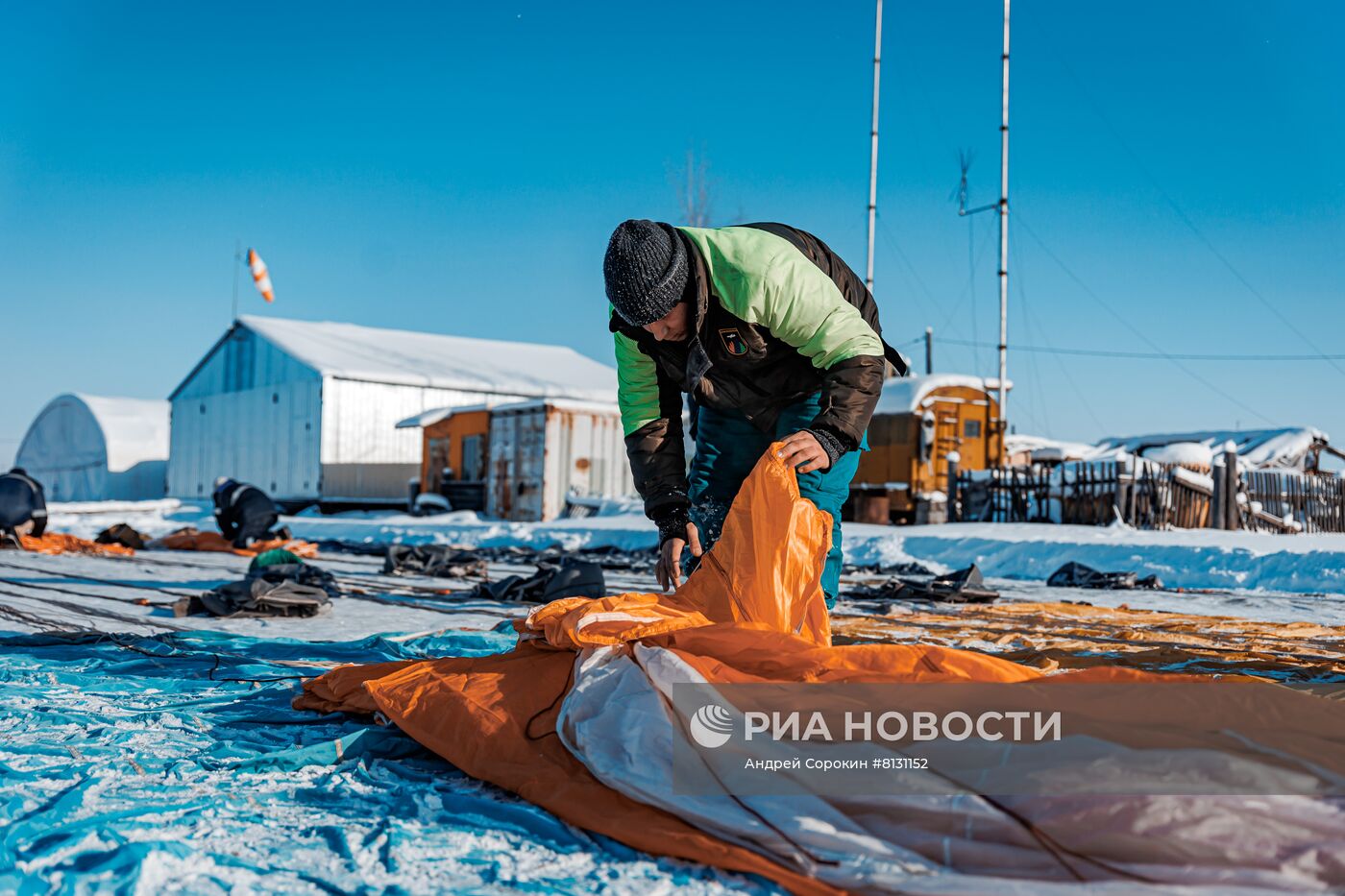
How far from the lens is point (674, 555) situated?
299 cm

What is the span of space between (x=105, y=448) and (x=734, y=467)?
34.5m

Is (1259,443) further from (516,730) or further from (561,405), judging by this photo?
(516,730)

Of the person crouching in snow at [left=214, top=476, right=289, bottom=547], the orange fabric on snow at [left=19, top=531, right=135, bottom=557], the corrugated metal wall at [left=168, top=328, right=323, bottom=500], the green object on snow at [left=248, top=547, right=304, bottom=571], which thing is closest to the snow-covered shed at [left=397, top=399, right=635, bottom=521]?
the corrugated metal wall at [left=168, top=328, right=323, bottom=500]

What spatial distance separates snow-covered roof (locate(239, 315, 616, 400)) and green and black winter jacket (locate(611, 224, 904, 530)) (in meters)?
24.2

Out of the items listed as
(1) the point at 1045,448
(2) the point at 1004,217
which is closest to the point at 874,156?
(2) the point at 1004,217

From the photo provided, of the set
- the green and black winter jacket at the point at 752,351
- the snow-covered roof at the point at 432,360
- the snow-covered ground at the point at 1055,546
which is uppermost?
the snow-covered roof at the point at 432,360

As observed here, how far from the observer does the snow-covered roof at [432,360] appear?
27.2 meters

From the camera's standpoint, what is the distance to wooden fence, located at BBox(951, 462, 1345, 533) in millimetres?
13141

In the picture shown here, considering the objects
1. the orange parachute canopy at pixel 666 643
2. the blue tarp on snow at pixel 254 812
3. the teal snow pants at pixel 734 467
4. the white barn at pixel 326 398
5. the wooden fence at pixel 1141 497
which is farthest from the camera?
the white barn at pixel 326 398

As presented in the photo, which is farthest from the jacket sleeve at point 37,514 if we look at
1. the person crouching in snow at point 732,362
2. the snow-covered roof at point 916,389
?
the snow-covered roof at point 916,389

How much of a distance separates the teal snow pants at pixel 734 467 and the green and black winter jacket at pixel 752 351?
0.21ft

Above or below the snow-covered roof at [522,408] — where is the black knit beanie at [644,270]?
below

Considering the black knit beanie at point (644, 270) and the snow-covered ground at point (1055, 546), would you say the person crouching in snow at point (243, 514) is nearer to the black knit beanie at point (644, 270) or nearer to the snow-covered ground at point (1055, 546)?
the snow-covered ground at point (1055, 546)

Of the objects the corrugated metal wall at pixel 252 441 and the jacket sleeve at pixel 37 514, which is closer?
the jacket sleeve at pixel 37 514
